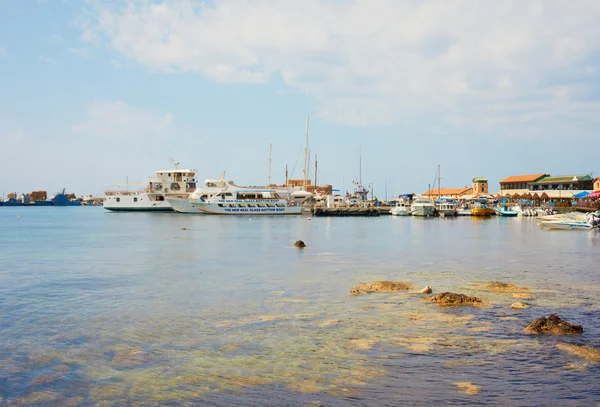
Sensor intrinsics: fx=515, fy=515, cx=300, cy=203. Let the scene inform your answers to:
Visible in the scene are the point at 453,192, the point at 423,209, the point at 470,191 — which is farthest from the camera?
the point at 453,192

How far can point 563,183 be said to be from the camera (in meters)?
99.7

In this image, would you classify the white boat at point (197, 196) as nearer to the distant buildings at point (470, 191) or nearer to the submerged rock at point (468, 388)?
the distant buildings at point (470, 191)

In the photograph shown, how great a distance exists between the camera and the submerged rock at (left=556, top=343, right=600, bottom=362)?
991 centimetres

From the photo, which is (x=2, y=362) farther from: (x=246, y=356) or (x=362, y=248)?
(x=362, y=248)

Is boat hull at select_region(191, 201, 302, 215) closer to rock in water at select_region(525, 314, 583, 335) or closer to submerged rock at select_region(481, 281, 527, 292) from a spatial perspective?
submerged rock at select_region(481, 281, 527, 292)

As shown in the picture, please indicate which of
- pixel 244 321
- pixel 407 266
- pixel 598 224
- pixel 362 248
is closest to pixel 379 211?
pixel 598 224

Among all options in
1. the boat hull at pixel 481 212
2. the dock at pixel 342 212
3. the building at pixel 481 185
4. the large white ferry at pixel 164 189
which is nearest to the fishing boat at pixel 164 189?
the large white ferry at pixel 164 189

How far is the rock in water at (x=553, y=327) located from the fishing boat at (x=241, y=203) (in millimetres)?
77133

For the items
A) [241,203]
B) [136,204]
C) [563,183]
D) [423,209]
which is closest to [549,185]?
[563,183]

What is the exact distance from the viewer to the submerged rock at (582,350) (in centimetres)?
991

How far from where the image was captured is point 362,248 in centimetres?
3456

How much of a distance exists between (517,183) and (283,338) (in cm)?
11112

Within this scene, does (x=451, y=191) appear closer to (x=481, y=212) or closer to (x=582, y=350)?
(x=481, y=212)

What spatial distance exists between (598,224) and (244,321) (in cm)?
4982
